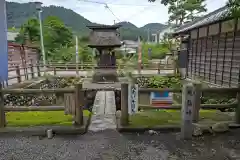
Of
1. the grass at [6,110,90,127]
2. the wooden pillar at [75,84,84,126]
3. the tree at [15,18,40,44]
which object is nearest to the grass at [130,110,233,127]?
the wooden pillar at [75,84,84,126]

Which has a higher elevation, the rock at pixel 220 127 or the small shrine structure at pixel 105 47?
the small shrine structure at pixel 105 47

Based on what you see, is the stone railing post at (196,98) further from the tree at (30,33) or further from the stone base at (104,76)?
the tree at (30,33)

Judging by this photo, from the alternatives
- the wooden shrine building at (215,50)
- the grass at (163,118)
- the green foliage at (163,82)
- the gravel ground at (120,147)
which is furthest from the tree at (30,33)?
the gravel ground at (120,147)

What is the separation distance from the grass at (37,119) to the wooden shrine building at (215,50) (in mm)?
5456

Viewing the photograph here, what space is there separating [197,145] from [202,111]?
7.28 ft

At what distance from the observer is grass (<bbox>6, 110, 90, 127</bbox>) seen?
183 inches

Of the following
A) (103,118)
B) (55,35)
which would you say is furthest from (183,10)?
(103,118)

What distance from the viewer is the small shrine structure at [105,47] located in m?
12.8

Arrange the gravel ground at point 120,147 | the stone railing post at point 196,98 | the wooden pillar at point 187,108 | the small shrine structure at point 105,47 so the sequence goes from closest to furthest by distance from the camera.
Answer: the gravel ground at point 120,147
the wooden pillar at point 187,108
the stone railing post at point 196,98
the small shrine structure at point 105,47

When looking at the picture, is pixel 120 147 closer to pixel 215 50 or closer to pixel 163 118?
pixel 163 118

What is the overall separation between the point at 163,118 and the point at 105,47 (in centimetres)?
869

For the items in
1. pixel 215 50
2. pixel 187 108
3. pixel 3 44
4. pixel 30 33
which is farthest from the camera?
pixel 30 33

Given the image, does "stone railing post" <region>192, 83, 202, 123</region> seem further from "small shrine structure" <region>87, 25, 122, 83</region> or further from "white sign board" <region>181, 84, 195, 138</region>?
"small shrine structure" <region>87, 25, 122, 83</region>

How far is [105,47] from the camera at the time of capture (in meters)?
13.1
